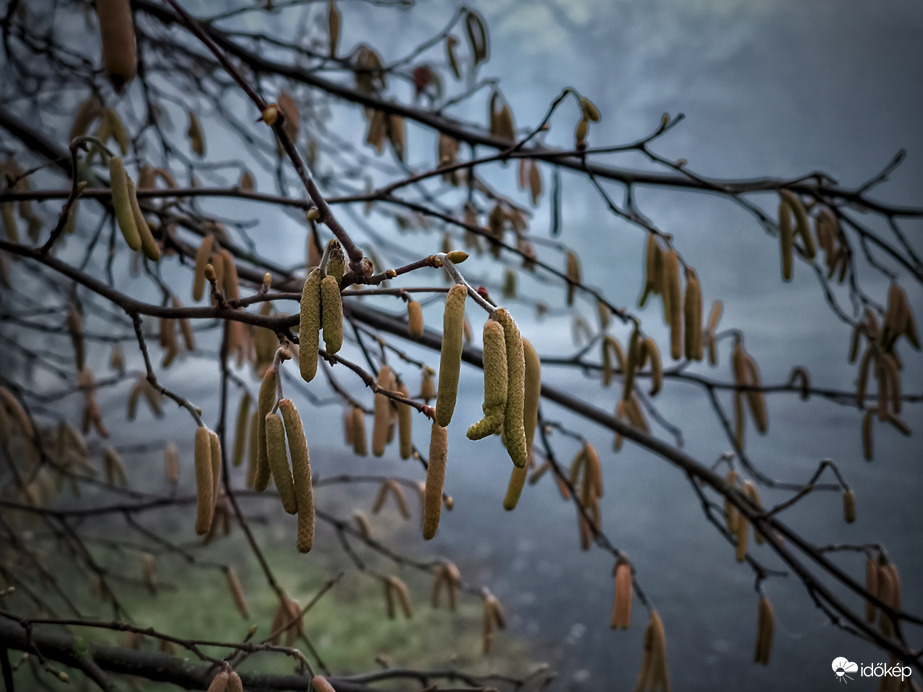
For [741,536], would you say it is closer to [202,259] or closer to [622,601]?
[622,601]

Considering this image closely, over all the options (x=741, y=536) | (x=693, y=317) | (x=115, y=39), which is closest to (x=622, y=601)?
(x=741, y=536)

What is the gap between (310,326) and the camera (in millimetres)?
351

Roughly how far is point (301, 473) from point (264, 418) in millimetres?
46

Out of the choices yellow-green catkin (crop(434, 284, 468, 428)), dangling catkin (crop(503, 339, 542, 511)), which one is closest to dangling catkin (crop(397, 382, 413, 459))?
dangling catkin (crop(503, 339, 542, 511))

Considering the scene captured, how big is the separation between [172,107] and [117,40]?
2617 millimetres

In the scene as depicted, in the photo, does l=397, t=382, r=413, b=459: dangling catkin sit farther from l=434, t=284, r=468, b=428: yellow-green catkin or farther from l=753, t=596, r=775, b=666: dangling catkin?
l=753, t=596, r=775, b=666: dangling catkin

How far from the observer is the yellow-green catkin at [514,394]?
0.32m

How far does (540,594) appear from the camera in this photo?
1.86 metres

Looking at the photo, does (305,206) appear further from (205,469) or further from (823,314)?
(823,314)

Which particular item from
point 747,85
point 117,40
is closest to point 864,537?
point 747,85

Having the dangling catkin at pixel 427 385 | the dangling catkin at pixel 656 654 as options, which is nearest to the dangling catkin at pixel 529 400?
the dangling catkin at pixel 427 385

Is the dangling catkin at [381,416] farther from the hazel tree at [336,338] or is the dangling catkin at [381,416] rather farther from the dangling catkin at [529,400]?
the dangling catkin at [529,400]

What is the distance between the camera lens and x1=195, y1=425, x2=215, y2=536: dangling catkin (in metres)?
0.46

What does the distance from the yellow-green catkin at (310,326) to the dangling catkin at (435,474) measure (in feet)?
0.27
